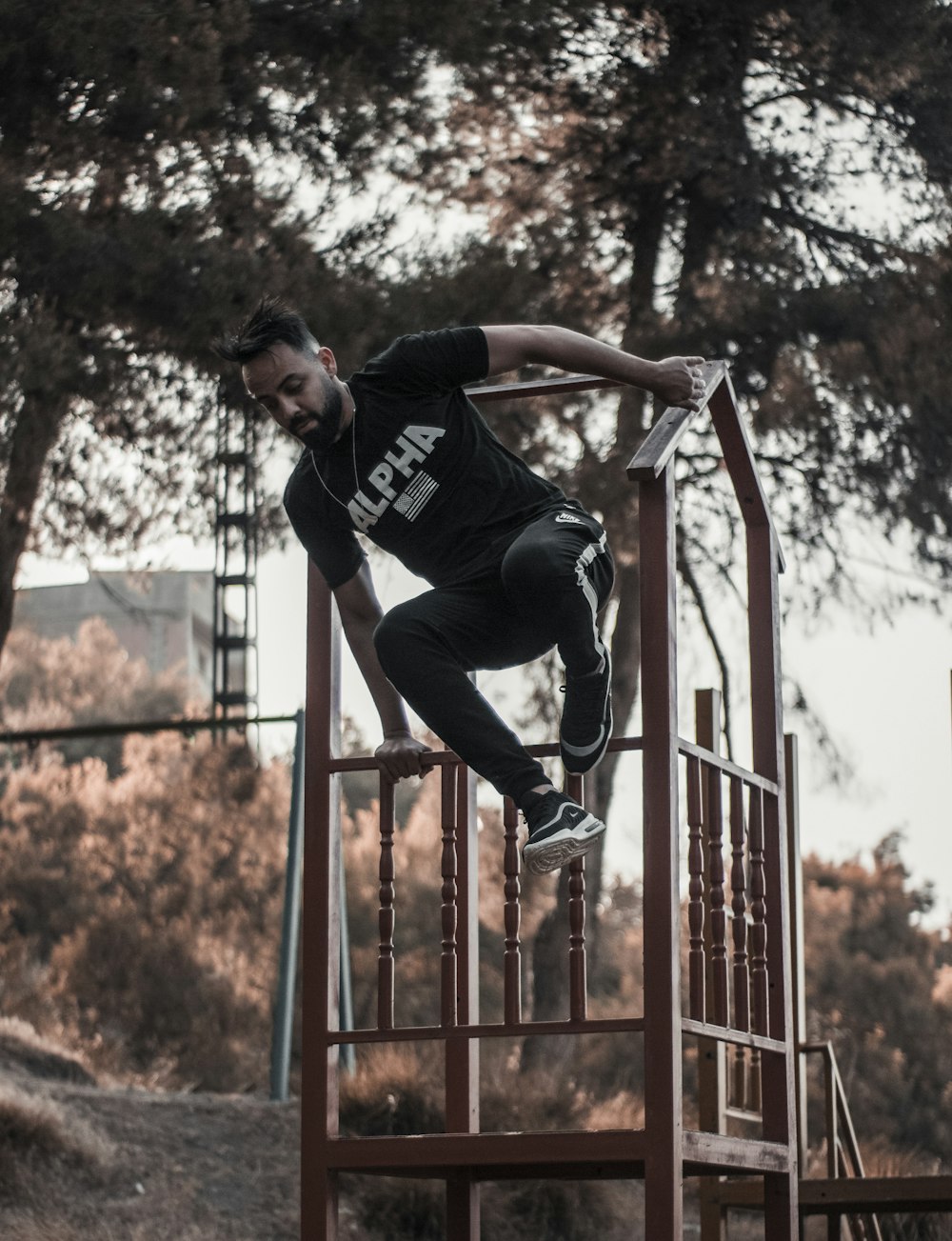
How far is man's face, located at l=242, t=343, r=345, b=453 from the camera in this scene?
3.79 metres

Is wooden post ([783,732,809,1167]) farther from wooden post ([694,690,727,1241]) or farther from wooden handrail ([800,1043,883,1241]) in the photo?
wooden post ([694,690,727,1241])

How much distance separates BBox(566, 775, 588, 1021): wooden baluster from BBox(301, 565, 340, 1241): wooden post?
56 cm

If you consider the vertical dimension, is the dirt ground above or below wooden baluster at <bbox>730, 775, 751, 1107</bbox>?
below

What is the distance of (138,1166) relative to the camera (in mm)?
8188

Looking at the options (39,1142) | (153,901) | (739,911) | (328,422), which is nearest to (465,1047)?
(739,911)

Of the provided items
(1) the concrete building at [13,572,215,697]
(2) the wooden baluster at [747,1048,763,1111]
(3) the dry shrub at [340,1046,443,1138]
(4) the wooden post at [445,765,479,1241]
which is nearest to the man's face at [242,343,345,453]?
(4) the wooden post at [445,765,479,1241]

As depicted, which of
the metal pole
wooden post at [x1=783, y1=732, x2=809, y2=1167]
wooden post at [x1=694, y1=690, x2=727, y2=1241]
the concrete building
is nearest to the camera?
Answer: wooden post at [x1=694, y1=690, x2=727, y2=1241]

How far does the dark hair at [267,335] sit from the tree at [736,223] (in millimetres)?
5937

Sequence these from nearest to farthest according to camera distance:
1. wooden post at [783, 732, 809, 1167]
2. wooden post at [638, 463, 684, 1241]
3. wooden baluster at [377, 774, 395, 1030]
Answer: wooden post at [638, 463, 684, 1241], wooden baluster at [377, 774, 395, 1030], wooden post at [783, 732, 809, 1167]

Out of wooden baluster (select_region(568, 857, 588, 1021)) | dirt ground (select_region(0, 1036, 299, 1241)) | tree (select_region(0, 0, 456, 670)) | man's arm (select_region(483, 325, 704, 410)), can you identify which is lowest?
dirt ground (select_region(0, 1036, 299, 1241))

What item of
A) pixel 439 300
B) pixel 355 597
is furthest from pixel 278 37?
pixel 355 597

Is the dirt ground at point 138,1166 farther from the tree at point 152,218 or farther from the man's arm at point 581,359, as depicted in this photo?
the man's arm at point 581,359

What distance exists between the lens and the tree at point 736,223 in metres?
9.95

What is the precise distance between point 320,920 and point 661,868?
86 cm
